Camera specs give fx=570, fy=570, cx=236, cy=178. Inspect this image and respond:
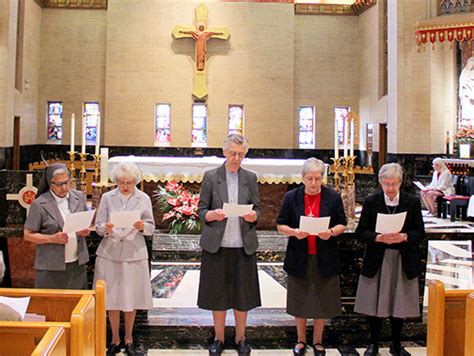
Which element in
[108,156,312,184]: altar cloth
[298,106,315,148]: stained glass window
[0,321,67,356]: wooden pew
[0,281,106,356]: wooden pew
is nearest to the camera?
[0,321,67,356]: wooden pew

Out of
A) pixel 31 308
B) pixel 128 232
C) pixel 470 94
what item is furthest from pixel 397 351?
pixel 470 94

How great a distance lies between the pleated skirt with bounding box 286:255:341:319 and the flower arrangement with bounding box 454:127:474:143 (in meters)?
9.48

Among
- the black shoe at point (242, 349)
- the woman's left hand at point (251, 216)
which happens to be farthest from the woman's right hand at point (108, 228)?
the black shoe at point (242, 349)

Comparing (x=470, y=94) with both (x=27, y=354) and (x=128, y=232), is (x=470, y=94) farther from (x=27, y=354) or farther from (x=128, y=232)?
(x=27, y=354)

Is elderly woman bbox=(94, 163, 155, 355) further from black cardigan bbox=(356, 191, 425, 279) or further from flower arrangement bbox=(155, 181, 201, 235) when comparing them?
flower arrangement bbox=(155, 181, 201, 235)

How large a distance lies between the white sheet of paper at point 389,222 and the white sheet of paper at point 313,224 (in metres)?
0.41

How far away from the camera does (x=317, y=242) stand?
480 centimetres

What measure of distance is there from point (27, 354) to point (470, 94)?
1321 centimetres

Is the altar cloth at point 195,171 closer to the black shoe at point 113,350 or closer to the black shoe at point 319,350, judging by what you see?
the black shoe at point 113,350

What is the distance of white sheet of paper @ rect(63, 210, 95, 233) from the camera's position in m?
4.34

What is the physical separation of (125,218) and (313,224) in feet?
5.04

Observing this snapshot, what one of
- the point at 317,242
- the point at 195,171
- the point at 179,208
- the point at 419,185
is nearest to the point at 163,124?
the point at 419,185

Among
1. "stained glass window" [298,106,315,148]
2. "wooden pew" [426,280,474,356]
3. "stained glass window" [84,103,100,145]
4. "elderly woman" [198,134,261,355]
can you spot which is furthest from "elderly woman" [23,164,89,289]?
"stained glass window" [298,106,315,148]

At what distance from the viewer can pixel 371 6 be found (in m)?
17.5
